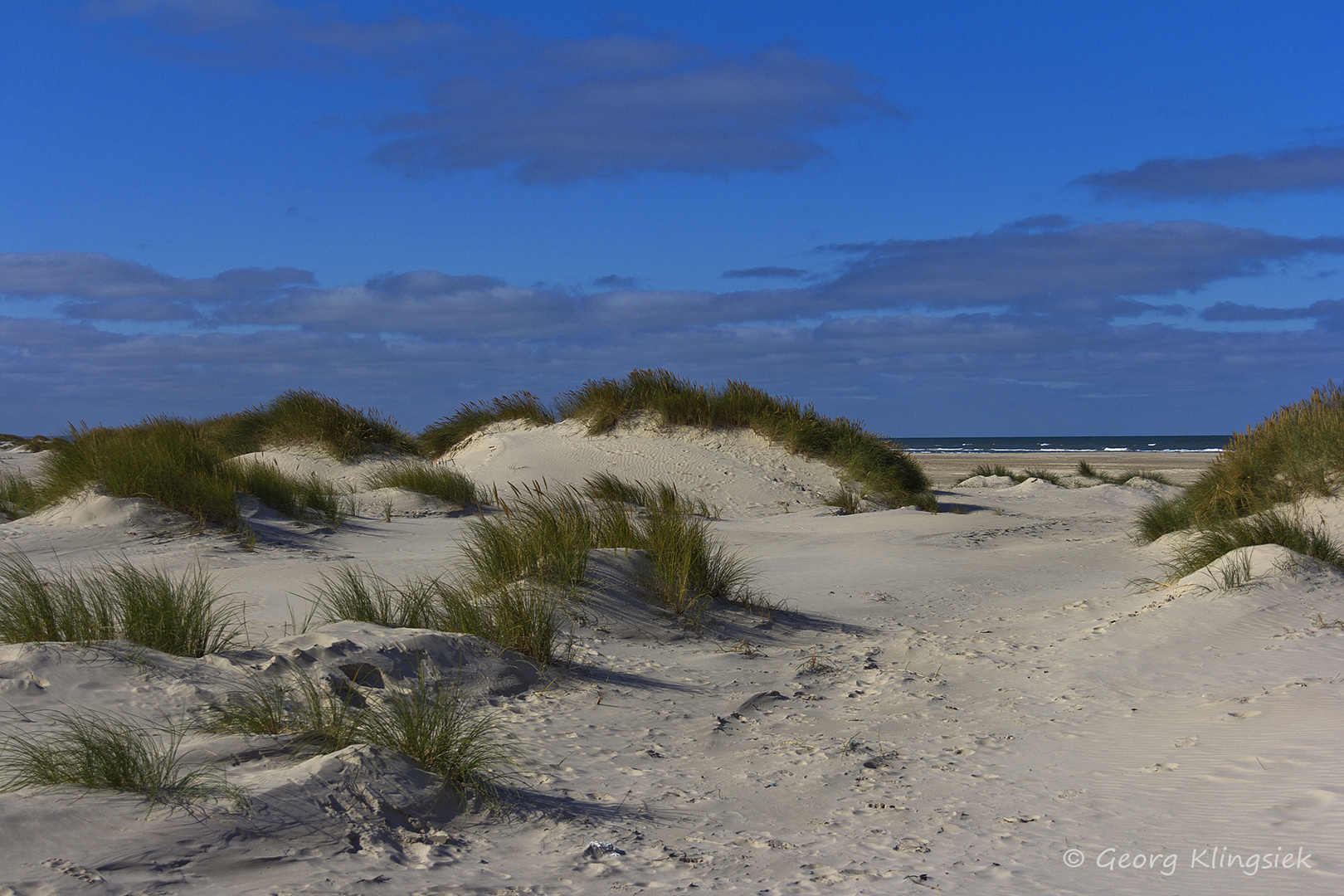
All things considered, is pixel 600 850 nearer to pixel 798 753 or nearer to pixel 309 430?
pixel 798 753

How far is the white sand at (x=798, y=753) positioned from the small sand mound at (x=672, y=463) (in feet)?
20.2

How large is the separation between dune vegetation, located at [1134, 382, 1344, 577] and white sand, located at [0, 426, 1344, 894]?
108cm

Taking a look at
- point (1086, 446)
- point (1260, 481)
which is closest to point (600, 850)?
point (1260, 481)

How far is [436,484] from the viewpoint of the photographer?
12.1m

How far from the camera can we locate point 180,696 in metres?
3.67

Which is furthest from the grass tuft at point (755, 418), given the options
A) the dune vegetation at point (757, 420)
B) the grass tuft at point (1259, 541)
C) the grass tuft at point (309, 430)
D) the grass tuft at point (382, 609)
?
the grass tuft at point (382, 609)

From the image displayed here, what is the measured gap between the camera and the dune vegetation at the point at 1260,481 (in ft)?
26.5

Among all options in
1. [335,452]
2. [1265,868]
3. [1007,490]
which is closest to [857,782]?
[1265,868]

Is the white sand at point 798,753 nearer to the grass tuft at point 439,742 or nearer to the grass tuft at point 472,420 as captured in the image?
the grass tuft at point 439,742

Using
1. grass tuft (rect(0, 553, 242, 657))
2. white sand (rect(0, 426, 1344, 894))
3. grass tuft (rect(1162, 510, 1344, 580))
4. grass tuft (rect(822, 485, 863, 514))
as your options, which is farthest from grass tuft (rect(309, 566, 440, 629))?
grass tuft (rect(822, 485, 863, 514))

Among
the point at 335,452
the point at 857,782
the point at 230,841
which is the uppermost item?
the point at 335,452

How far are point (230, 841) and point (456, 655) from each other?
195cm

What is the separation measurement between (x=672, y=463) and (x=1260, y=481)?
331 inches

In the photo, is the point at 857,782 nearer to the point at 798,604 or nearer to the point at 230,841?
the point at 230,841
